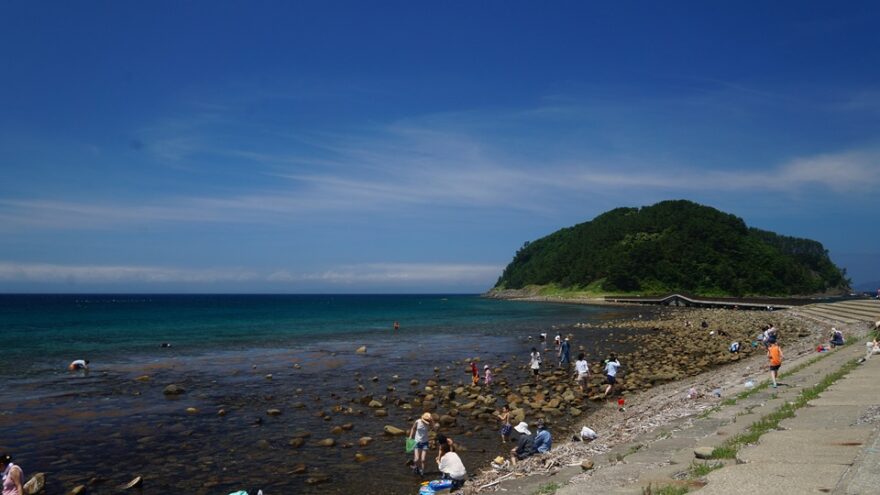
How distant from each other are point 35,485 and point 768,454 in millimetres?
18529

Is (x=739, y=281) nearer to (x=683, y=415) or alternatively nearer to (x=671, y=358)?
(x=671, y=358)

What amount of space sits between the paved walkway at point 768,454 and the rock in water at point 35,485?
13035 millimetres

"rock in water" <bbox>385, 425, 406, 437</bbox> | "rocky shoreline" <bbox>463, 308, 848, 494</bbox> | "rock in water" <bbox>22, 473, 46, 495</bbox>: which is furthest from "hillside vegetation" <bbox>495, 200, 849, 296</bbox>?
"rock in water" <bbox>22, 473, 46, 495</bbox>

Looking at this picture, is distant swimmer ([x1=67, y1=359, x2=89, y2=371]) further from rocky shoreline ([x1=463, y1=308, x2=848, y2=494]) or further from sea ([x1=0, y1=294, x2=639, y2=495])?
rocky shoreline ([x1=463, y1=308, x2=848, y2=494])

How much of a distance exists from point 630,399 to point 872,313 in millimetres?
35713

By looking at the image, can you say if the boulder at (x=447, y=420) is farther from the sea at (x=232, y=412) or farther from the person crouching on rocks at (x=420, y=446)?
the person crouching on rocks at (x=420, y=446)

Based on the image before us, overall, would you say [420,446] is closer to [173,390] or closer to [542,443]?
[542,443]

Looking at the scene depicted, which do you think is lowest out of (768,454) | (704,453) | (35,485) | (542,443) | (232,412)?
(232,412)

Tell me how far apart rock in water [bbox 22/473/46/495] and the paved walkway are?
42.8ft

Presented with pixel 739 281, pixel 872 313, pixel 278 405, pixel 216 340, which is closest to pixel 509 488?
pixel 278 405

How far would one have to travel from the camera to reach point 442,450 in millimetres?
15578

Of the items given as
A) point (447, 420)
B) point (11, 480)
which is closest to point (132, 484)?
point (11, 480)

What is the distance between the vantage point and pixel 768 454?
11.2m

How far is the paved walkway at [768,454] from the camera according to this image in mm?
9363
